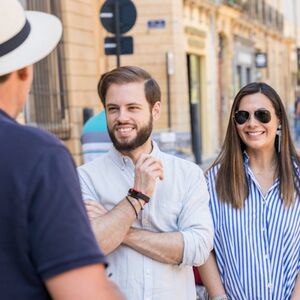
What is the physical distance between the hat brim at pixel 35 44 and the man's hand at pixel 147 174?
80cm

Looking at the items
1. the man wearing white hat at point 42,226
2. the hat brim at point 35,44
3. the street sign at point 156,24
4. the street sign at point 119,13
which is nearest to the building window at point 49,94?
the street sign at point 119,13

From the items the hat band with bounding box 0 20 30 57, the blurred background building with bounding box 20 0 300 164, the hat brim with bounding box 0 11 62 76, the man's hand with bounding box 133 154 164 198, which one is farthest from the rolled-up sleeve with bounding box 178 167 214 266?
the blurred background building with bounding box 20 0 300 164

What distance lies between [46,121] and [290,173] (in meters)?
8.88

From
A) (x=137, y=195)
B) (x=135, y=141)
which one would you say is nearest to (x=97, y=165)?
(x=135, y=141)

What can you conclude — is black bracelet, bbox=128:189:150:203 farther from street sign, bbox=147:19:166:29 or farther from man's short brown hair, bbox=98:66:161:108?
street sign, bbox=147:19:166:29

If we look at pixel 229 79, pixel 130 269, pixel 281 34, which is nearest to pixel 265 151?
pixel 130 269

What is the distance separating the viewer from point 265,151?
11.3 feet

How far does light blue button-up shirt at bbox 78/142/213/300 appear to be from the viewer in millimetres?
2730

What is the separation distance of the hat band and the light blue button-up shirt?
105 cm

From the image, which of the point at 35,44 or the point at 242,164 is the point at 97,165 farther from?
the point at 35,44

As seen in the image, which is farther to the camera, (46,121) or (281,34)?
(281,34)

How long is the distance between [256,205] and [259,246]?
184 millimetres

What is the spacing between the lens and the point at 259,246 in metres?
3.26

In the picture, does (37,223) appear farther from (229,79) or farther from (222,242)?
(229,79)
